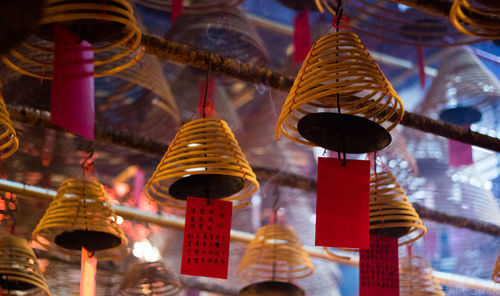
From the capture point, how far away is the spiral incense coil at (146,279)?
6.23m

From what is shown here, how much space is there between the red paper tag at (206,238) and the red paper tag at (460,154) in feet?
9.18

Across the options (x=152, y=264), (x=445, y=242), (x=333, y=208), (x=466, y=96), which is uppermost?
(x=466, y=96)

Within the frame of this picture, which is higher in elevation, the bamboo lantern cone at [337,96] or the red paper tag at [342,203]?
the bamboo lantern cone at [337,96]

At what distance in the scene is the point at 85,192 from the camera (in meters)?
4.23

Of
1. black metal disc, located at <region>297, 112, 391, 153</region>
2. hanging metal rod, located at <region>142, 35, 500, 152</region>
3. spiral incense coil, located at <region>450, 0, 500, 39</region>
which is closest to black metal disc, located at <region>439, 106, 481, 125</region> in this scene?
hanging metal rod, located at <region>142, 35, 500, 152</region>

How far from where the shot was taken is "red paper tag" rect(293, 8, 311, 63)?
15.9 ft

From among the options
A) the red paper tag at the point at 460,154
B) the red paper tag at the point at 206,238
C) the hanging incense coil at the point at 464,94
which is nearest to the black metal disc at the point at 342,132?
the red paper tag at the point at 206,238

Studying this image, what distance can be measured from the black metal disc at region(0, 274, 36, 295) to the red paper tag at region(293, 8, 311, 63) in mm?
2393

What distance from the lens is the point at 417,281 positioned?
17.6 feet

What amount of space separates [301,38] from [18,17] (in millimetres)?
3947

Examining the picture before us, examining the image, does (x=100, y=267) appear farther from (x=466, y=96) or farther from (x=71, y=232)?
(x=466, y=96)

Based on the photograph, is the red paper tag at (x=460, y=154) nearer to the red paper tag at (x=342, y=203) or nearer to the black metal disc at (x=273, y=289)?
the black metal disc at (x=273, y=289)

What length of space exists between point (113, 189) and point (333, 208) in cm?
467

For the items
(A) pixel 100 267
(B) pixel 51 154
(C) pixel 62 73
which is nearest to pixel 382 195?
(C) pixel 62 73
